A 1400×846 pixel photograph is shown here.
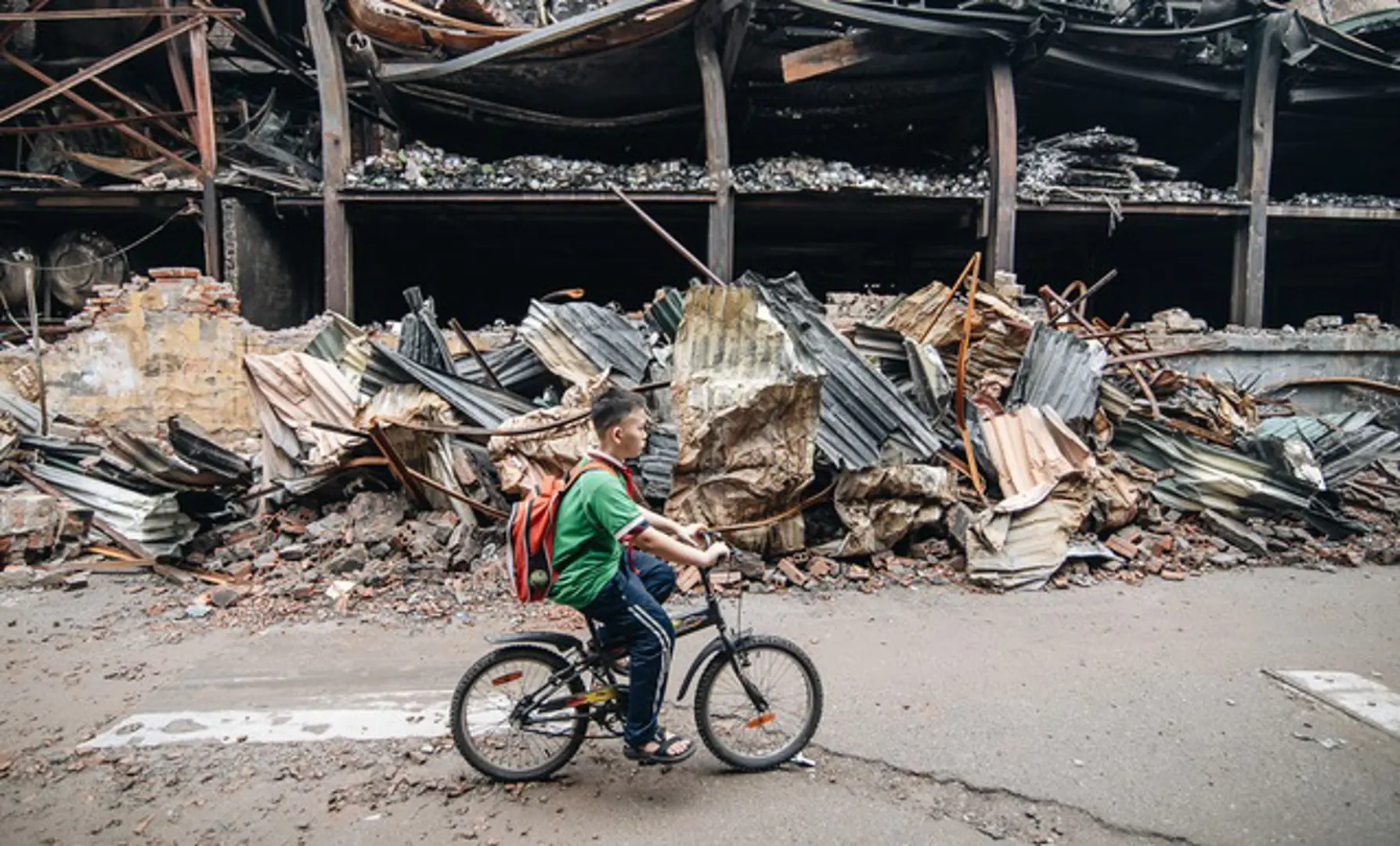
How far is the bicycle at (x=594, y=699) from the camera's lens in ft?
8.92

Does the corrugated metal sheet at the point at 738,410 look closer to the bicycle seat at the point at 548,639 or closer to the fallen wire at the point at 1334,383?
the bicycle seat at the point at 548,639

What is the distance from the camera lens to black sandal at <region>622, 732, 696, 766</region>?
264 centimetres

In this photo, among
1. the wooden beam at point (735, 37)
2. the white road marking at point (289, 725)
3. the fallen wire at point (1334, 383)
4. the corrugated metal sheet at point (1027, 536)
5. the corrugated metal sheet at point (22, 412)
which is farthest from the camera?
the fallen wire at point (1334, 383)

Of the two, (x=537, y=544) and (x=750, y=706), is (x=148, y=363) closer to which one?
(x=537, y=544)

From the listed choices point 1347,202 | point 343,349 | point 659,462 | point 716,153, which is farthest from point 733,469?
point 1347,202

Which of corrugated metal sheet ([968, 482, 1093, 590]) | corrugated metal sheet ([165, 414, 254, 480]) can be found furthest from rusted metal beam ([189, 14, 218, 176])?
corrugated metal sheet ([968, 482, 1093, 590])

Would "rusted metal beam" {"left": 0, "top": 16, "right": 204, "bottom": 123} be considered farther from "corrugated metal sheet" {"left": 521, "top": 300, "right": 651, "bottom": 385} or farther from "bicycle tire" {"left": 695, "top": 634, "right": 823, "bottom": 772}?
"bicycle tire" {"left": 695, "top": 634, "right": 823, "bottom": 772}

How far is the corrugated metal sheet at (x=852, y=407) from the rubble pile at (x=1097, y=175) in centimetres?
568

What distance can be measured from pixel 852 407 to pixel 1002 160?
5794 millimetres

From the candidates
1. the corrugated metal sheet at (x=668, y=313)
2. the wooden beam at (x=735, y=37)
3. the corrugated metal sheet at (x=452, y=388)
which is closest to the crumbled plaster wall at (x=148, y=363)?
the corrugated metal sheet at (x=452, y=388)

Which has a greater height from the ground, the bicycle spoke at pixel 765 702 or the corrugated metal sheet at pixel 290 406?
the corrugated metal sheet at pixel 290 406

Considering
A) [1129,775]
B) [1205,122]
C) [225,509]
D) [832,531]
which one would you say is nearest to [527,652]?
[1129,775]

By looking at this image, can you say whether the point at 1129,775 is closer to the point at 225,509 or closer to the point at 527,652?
the point at 527,652

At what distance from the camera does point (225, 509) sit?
609 centimetres
